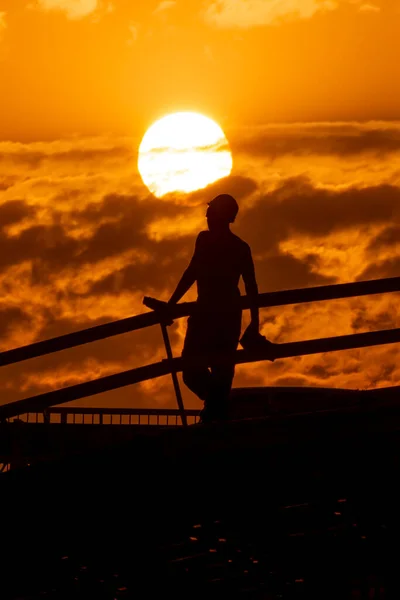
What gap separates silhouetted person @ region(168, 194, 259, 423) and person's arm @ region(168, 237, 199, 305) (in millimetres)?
106

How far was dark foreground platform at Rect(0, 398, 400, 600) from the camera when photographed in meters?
9.43

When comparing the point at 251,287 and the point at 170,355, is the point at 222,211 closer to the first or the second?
the point at 251,287

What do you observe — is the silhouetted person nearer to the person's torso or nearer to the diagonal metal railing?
the person's torso

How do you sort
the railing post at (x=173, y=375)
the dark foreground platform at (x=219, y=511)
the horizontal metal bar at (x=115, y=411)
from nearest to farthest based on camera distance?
the dark foreground platform at (x=219, y=511) → the railing post at (x=173, y=375) → the horizontal metal bar at (x=115, y=411)

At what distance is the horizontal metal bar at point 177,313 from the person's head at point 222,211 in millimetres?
637

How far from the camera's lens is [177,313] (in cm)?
1054

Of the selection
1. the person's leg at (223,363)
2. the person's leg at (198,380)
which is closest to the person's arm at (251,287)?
the person's leg at (223,363)

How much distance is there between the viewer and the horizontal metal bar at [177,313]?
10.1m

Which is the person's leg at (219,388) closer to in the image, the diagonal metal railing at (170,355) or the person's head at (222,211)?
the diagonal metal railing at (170,355)

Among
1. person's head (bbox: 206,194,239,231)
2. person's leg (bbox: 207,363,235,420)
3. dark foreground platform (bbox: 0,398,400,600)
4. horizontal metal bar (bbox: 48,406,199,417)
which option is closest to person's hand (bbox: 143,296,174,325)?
person's leg (bbox: 207,363,235,420)

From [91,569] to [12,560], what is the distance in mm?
857

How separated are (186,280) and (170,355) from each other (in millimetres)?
704

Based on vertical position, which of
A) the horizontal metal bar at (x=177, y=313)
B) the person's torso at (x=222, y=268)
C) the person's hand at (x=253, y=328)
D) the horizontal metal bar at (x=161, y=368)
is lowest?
the horizontal metal bar at (x=161, y=368)

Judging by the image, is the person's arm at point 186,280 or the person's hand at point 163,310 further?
the person's arm at point 186,280
